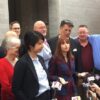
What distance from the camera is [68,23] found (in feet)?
21.1

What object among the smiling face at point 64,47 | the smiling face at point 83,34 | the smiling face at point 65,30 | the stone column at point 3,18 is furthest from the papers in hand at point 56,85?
the stone column at point 3,18

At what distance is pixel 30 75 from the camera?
4.59 metres

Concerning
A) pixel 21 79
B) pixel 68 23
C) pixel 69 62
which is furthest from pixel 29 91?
pixel 68 23

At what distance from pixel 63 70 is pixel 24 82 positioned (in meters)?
1.09

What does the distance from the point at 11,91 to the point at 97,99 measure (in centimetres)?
168

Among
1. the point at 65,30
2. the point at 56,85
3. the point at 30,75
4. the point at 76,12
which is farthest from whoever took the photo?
the point at 76,12

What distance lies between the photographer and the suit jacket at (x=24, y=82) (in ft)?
15.0

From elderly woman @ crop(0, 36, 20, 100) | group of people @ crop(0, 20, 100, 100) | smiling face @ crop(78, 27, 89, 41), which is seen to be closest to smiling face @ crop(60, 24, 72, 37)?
group of people @ crop(0, 20, 100, 100)

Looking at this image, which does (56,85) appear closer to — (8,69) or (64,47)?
(64,47)

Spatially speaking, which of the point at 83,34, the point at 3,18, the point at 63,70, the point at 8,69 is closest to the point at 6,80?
the point at 8,69

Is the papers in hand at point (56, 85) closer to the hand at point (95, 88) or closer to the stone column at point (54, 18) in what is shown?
the hand at point (95, 88)

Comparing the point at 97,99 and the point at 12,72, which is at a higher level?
the point at 12,72

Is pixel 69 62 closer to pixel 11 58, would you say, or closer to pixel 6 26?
pixel 11 58

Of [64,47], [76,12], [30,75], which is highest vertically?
[76,12]
